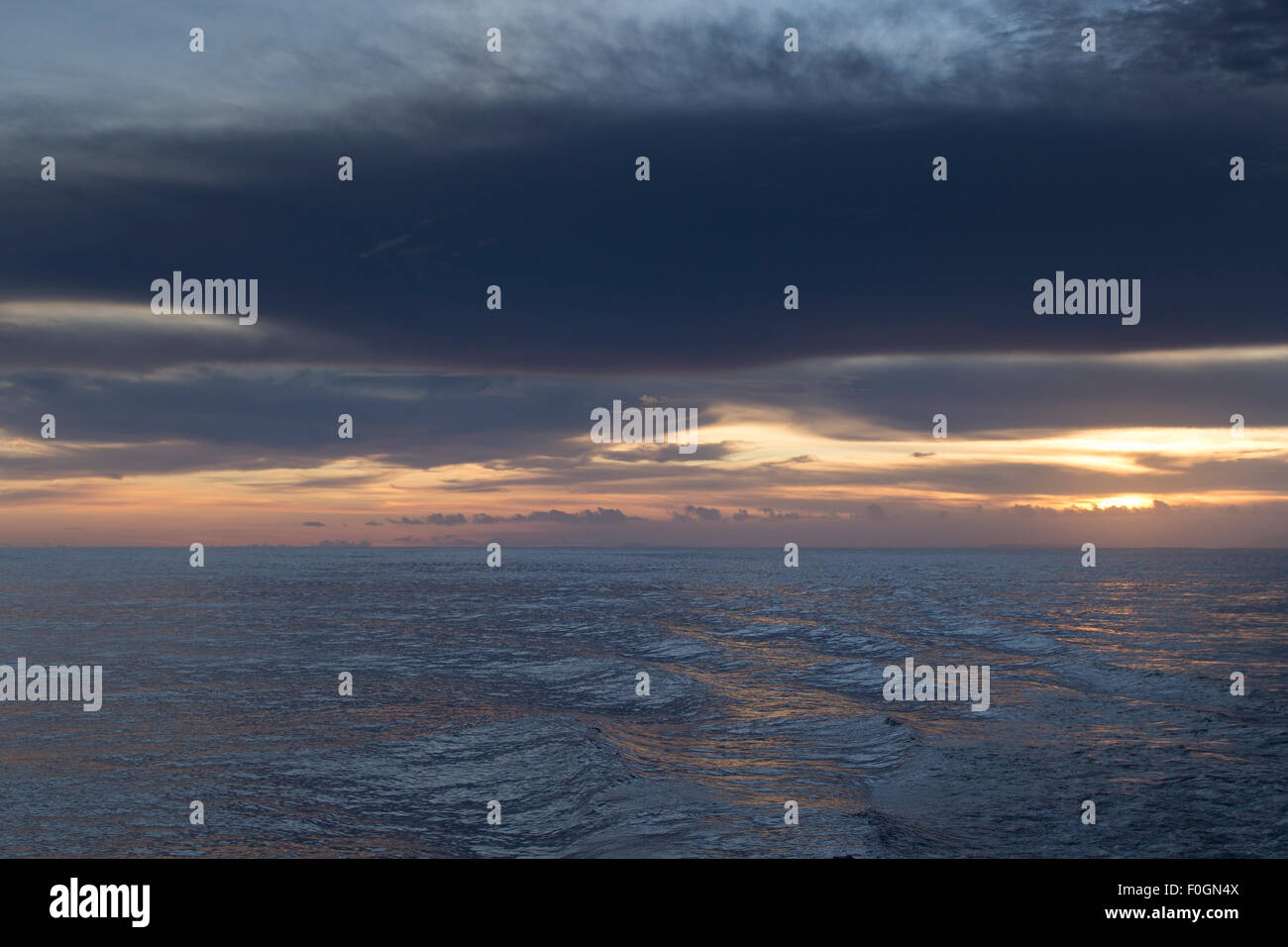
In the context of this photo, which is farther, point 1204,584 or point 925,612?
point 1204,584
